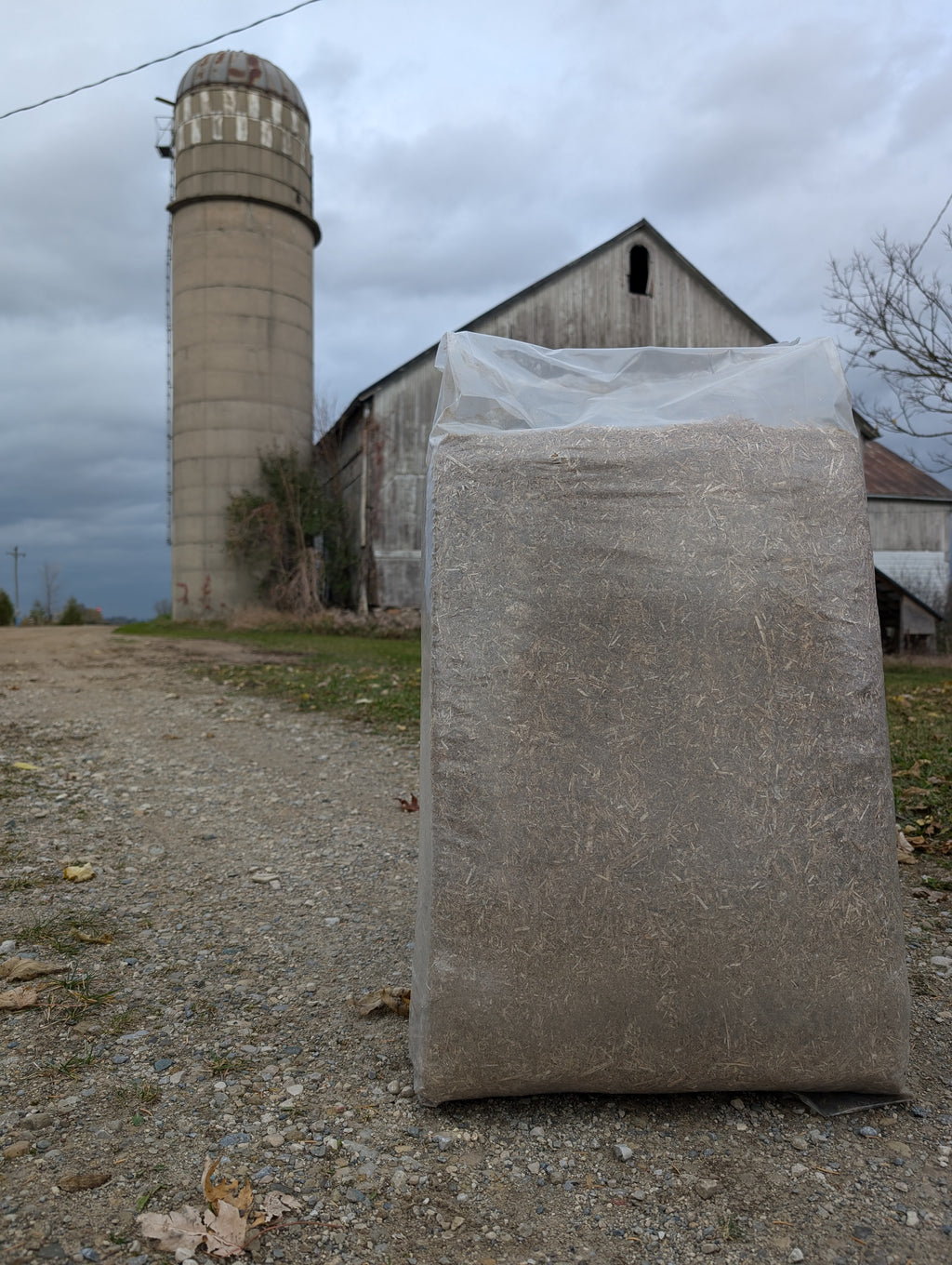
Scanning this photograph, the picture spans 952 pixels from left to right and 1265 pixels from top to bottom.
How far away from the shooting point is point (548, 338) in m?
16.5

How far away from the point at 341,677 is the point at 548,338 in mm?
10438

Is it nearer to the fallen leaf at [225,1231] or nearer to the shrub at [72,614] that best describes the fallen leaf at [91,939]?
the fallen leaf at [225,1231]

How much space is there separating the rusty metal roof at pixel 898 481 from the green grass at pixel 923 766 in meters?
15.2

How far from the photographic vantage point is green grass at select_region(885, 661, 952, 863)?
3.83 metres

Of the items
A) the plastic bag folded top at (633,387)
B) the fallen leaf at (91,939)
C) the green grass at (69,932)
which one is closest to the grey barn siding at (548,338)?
the green grass at (69,932)

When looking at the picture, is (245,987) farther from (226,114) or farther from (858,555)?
(226,114)

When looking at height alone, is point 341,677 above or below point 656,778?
below

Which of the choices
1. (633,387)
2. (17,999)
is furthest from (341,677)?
(633,387)

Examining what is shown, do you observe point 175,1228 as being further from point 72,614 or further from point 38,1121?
point 72,614

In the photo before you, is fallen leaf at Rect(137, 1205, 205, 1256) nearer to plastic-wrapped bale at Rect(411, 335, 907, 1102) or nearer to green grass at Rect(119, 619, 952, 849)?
plastic-wrapped bale at Rect(411, 335, 907, 1102)

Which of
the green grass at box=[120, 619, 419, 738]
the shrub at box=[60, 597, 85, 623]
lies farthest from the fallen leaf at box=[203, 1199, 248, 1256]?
the shrub at box=[60, 597, 85, 623]

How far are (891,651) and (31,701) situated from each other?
15.6m

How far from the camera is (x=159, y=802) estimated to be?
434cm

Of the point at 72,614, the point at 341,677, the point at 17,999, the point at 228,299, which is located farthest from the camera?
the point at 72,614
